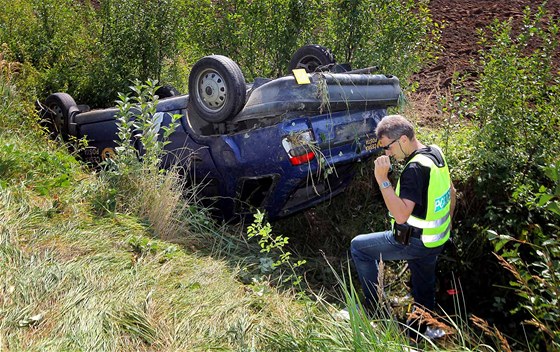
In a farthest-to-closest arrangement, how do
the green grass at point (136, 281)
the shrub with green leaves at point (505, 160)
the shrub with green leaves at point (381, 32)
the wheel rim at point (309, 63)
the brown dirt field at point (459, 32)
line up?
the brown dirt field at point (459, 32)
the shrub with green leaves at point (381, 32)
the wheel rim at point (309, 63)
the shrub with green leaves at point (505, 160)
the green grass at point (136, 281)

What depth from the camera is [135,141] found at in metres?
5.75

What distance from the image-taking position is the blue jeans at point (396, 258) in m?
4.34

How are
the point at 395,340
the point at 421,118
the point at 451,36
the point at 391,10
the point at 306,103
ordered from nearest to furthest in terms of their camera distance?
the point at 395,340
the point at 306,103
the point at 391,10
the point at 421,118
the point at 451,36

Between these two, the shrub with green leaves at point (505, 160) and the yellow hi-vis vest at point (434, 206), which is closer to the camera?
the yellow hi-vis vest at point (434, 206)

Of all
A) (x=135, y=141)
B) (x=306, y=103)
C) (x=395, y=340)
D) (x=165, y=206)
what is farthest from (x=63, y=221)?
(x=395, y=340)

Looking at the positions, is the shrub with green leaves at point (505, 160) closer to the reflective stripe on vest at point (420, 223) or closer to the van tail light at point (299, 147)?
the reflective stripe on vest at point (420, 223)

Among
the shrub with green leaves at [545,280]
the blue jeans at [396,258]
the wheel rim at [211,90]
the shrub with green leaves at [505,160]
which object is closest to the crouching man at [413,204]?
the blue jeans at [396,258]

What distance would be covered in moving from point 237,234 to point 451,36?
805 cm

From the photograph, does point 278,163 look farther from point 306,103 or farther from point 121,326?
point 121,326

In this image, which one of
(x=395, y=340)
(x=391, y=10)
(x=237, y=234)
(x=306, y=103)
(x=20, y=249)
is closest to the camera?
(x=395, y=340)

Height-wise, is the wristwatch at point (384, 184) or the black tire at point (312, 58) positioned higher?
the black tire at point (312, 58)

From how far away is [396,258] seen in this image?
439 cm

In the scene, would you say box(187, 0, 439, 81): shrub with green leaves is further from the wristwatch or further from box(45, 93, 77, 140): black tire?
the wristwatch

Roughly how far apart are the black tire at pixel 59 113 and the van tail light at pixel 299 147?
9.71ft
